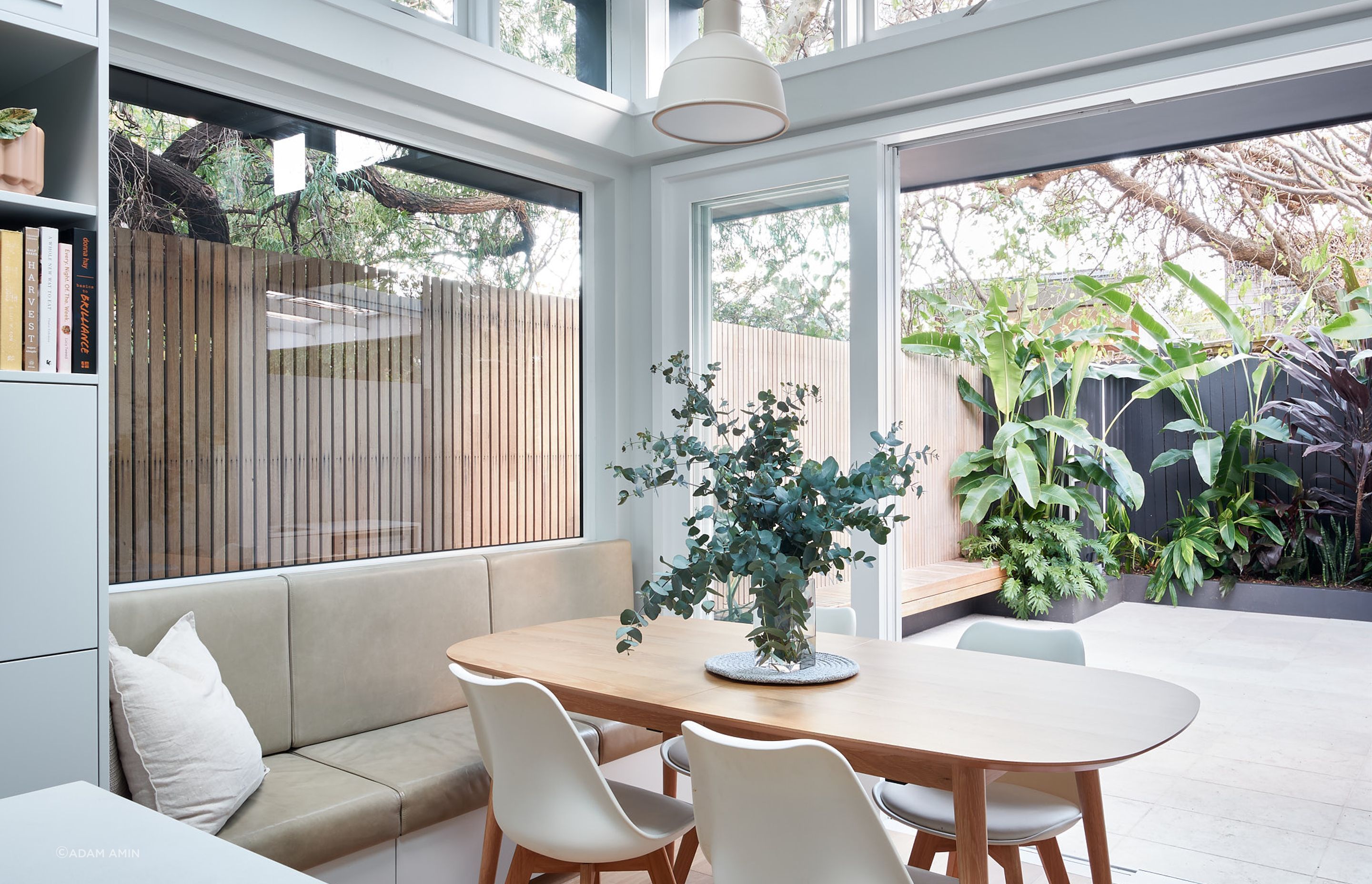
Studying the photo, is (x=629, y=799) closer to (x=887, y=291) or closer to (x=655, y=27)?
(x=887, y=291)

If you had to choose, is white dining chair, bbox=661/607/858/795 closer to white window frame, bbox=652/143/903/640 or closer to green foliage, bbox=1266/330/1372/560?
white window frame, bbox=652/143/903/640

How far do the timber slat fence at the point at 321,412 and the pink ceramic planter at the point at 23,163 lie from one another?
74 centimetres

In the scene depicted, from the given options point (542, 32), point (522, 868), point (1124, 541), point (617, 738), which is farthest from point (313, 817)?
point (1124, 541)

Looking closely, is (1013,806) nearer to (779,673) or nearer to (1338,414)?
(779,673)

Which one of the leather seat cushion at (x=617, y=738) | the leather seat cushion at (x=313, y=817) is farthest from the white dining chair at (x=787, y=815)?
the leather seat cushion at (x=617, y=738)

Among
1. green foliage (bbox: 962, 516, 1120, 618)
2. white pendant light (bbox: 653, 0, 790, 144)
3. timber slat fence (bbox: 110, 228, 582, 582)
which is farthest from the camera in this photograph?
green foliage (bbox: 962, 516, 1120, 618)

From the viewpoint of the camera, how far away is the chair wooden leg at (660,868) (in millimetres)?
2186

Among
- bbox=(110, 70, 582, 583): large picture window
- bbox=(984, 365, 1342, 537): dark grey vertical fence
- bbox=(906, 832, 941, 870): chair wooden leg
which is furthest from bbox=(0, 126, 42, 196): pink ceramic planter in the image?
bbox=(984, 365, 1342, 537): dark grey vertical fence

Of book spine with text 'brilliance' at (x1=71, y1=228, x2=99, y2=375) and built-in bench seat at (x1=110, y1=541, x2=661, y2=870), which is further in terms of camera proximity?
built-in bench seat at (x1=110, y1=541, x2=661, y2=870)

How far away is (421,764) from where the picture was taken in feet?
8.64

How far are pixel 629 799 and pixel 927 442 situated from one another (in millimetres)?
5082

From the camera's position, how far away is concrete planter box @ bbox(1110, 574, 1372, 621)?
5840 millimetres

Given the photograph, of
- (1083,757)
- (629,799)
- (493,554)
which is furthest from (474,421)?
(1083,757)

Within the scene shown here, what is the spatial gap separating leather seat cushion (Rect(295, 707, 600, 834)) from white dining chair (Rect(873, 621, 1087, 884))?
1.10 metres
